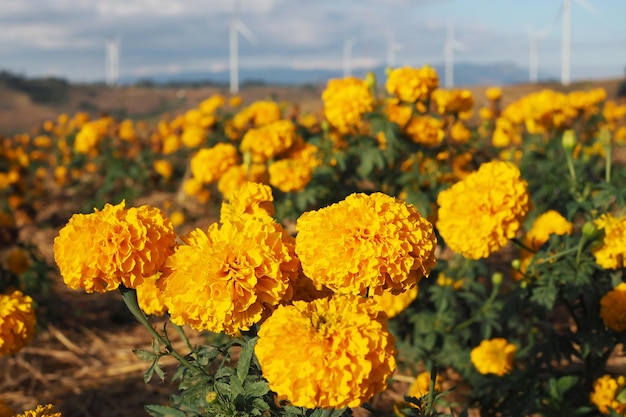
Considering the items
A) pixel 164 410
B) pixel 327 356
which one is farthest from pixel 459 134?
pixel 327 356

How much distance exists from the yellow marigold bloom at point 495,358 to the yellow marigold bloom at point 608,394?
400 millimetres

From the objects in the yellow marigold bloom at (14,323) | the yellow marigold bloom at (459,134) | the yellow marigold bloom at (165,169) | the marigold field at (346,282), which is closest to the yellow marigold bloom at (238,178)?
the marigold field at (346,282)

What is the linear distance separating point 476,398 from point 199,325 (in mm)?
1826

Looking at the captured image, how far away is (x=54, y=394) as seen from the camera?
3631 millimetres

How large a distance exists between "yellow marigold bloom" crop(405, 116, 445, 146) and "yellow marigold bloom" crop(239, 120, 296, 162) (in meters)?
0.71

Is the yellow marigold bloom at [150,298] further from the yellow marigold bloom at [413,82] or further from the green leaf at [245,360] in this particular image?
the yellow marigold bloom at [413,82]

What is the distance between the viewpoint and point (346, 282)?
1340 millimetres

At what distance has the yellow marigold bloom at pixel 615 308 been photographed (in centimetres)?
233

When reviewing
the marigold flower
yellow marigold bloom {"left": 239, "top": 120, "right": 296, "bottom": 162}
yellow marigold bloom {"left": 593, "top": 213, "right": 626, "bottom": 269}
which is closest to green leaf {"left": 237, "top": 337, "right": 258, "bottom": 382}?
the marigold flower

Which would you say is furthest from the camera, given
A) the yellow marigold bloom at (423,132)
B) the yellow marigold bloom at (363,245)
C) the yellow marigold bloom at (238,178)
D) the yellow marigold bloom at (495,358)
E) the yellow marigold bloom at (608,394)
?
the yellow marigold bloom at (423,132)

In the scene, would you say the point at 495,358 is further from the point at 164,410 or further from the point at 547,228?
the point at 164,410

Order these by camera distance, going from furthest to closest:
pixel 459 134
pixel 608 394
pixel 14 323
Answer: pixel 459 134 → pixel 608 394 → pixel 14 323

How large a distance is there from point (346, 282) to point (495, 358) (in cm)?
175

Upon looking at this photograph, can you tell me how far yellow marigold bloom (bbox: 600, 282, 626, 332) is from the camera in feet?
7.63
